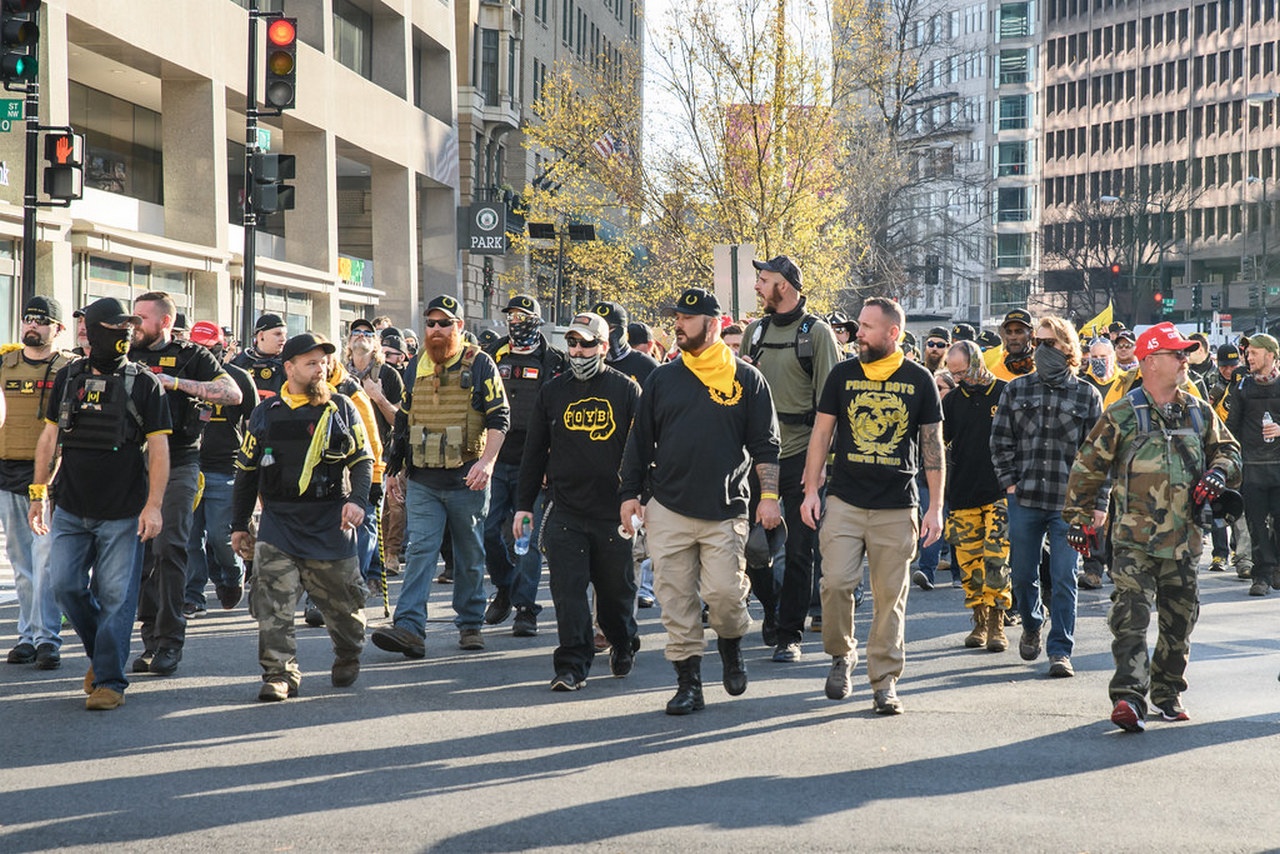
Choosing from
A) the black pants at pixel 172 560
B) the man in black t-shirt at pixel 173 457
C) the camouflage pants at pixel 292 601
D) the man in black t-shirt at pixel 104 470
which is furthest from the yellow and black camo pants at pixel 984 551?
the man in black t-shirt at pixel 104 470

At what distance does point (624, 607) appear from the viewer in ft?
32.6

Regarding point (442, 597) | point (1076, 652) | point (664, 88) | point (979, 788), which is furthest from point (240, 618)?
point (664, 88)

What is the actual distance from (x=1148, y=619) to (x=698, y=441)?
7.44ft

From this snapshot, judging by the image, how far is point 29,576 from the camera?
10.5m

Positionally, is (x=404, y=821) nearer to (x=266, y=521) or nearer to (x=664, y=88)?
(x=266, y=521)

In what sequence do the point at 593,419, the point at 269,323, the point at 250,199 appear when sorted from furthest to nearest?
the point at 250,199 → the point at 269,323 → the point at 593,419

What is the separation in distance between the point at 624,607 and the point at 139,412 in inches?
110

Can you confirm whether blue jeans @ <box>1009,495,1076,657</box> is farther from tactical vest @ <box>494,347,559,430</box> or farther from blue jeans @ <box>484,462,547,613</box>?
tactical vest @ <box>494,347,559,430</box>

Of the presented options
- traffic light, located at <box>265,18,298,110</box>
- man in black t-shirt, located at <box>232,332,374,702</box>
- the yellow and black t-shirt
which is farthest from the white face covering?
traffic light, located at <box>265,18,298,110</box>

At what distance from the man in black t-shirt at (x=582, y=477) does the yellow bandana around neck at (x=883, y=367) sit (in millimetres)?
1332

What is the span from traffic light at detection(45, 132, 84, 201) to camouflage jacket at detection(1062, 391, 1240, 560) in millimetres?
10851

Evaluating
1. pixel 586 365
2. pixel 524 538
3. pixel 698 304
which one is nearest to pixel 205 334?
pixel 524 538

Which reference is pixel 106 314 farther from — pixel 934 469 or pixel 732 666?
pixel 934 469

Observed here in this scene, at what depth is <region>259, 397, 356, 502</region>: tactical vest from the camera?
9320mm
